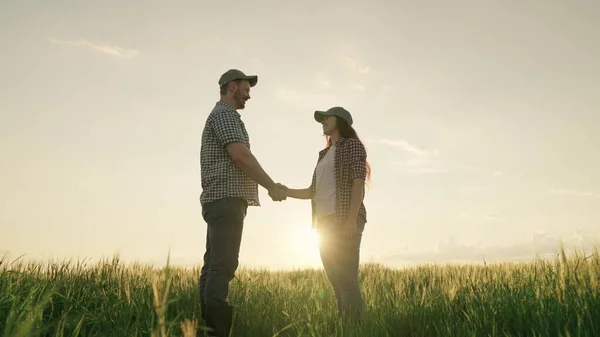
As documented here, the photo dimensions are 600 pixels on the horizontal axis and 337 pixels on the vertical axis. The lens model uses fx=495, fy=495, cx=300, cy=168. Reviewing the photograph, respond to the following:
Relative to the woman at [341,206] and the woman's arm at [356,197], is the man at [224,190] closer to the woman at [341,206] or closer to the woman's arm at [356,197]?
the woman at [341,206]

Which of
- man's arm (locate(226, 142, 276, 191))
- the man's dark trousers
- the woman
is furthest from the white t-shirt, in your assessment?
the man's dark trousers

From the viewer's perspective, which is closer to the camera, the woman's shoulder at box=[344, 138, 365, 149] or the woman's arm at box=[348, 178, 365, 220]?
the woman's arm at box=[348, 178, 365, 220]

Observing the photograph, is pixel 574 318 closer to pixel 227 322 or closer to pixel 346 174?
pixel 346 174

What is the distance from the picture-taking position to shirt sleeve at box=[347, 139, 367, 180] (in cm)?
523

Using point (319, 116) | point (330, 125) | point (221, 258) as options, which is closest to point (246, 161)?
point (221, 258)

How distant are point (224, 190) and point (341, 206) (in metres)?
1.23

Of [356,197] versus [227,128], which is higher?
[227,128]

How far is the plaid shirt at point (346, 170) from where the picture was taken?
5.20 m

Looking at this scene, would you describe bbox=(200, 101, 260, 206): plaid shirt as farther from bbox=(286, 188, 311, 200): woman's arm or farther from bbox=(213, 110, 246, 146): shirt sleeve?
bbox=(286, 188, 311, 200): woman's arm

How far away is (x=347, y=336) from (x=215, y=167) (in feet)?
6.96

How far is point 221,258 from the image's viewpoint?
15.6 ft

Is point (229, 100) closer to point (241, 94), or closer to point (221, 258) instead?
point (241, 94)

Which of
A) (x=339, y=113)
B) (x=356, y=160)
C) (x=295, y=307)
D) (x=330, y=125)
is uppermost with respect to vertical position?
(x=339, y=113)

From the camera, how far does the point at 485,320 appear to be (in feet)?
12.5
